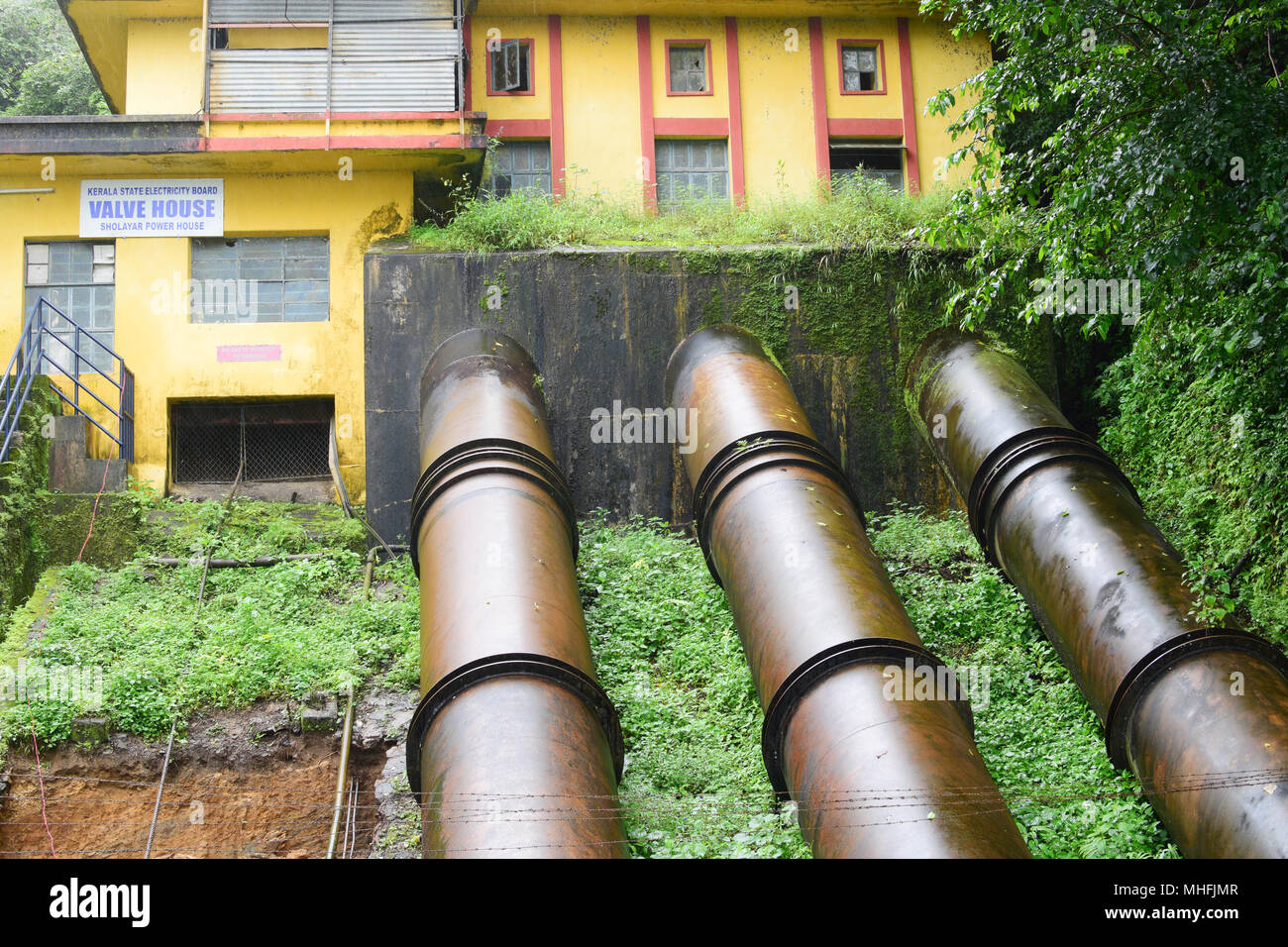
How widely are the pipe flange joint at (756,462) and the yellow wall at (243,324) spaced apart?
14.7ft

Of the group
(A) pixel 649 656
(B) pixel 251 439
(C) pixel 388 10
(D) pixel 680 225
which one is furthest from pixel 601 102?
(A) pixel 649 656

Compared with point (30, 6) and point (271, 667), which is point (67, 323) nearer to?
point (271, 667)

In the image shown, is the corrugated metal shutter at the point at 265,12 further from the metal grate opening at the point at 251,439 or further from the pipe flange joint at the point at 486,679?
the pipe flange joint at the point at 486,679

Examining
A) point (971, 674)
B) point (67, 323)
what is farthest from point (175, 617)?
point (971, 674)

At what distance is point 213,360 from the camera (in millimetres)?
11539

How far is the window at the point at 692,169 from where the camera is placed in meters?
14.2

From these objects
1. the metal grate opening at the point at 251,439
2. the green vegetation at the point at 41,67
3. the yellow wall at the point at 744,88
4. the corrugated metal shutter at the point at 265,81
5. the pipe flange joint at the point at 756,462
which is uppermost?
the green vegetation at the point at 41,67

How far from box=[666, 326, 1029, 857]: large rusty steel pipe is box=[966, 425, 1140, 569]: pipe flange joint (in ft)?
3.55

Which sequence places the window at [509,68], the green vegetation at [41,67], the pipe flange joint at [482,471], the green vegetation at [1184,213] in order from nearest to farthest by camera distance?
1. the green vegetation at [1184,213]
2. the pipe flange joint at [482,471]
3. the window at [509,68]
4. the green vegetation at [41,67]

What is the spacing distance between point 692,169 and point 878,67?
9.49ft

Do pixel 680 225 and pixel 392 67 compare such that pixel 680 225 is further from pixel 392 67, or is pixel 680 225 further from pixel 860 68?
pixel 860 68

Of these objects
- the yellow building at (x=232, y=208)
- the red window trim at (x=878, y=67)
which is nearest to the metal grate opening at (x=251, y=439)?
the yellow building at (x=232, y=208)

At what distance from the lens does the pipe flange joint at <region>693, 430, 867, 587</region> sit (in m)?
8.06

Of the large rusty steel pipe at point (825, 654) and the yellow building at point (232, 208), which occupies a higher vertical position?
the yellow building at point (232, 208)
